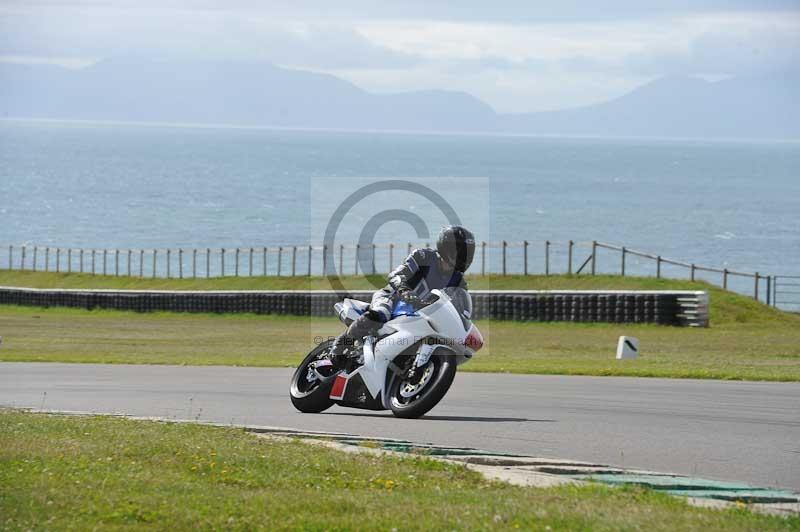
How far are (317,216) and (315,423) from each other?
5564 inches

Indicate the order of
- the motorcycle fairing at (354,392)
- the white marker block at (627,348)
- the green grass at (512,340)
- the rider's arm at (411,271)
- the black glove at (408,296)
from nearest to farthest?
the black glove at (408,296) → the rider's arm at (411,271) → the motorcycle fairing at (354,392) → the green grass at (512,340) → the white marker block at (627,348)

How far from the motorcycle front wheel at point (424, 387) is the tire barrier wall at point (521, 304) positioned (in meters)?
23.7

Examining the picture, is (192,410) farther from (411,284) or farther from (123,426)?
(411,284)

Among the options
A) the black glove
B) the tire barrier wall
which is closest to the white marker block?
the tire barrier wall

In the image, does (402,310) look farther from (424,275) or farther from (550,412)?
(550,412)

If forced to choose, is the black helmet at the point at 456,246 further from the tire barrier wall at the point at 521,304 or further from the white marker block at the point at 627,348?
the tire barrier wall at the point at 521,304

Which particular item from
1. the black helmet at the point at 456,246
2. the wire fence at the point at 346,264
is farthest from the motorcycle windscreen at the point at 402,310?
the wire fence at the point at 346,264

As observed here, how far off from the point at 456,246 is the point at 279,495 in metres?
4.39

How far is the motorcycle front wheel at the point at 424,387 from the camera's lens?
1173 centimetres

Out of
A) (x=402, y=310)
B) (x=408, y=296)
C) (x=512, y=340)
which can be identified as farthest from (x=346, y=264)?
(x=408, y=296)

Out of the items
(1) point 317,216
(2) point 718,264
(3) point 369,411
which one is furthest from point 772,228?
(3) point 369,411

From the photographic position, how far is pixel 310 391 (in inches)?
526

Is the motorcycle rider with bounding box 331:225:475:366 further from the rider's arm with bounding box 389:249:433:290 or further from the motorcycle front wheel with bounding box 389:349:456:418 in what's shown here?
the motorcycle front wheel with bounding box 389:349:456:418

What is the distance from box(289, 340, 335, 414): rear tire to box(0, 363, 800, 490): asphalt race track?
0.42ft
